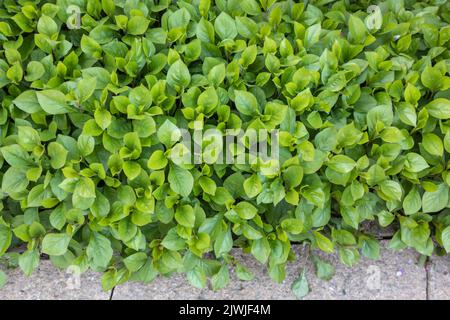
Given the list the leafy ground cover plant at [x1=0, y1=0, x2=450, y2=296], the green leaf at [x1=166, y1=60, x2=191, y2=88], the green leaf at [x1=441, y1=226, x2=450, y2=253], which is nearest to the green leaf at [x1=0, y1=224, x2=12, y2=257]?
the leafy ground cover plant at [x1=0, y1=0, x2=450, y2=296]

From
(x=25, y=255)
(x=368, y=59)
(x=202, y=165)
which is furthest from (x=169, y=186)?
Answer: (x=368, y=59)

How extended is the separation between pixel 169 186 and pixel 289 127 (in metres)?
0.59

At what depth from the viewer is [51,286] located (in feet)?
7.80

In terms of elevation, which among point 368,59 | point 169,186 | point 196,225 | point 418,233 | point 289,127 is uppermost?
point 368,59

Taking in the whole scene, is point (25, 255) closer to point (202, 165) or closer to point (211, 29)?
point (202, 165)

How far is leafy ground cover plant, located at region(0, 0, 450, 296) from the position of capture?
2.09 meters

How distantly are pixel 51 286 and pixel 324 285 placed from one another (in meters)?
1.34

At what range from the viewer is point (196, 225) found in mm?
2145

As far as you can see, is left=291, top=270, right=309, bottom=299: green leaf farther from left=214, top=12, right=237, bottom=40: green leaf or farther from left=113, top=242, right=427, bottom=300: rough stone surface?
left=214, top=12, right=237, bottom=40: green leaf

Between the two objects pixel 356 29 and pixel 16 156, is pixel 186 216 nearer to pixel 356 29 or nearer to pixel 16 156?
pixel 16 156

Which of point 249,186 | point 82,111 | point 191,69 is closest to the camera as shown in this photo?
point 249,186

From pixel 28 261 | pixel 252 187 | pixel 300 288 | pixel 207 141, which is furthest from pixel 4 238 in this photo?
pixel 300 288

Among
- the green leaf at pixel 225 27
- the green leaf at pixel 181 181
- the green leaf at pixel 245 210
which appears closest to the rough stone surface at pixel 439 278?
the green leaf at pixel 245 210

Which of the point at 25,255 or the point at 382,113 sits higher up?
the point at 382,113
